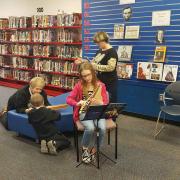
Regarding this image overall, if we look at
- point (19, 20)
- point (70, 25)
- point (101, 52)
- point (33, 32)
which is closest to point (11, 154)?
point (101, 52)

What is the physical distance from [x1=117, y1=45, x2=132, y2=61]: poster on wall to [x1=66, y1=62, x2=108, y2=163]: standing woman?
1735 millimetres

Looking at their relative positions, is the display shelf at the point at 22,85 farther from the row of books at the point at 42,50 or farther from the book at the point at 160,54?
the book at the point at 160,54

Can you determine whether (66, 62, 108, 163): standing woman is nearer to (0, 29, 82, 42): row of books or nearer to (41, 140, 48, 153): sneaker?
(41, 140, 48, 153): sneaker

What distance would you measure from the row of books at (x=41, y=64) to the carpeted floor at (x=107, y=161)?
2.48m

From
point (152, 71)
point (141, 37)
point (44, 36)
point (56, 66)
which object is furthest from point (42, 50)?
point (152, 71)

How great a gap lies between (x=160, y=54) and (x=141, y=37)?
460 millimetres

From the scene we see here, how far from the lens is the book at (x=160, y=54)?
14.3 ft

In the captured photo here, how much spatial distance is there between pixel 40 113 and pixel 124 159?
3.85ft

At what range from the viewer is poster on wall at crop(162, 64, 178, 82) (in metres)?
4.29

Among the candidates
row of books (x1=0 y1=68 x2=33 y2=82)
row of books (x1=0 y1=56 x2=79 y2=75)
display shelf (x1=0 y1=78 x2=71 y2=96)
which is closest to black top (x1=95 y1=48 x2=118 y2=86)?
row of books (x1=0 y1=56 x2=79 y2=75)

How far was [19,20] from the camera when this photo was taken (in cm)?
703

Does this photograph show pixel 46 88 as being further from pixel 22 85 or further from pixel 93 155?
pixel 93 155

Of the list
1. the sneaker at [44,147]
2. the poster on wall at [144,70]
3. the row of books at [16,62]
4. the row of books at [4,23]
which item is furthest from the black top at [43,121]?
the row of books at [4,23]

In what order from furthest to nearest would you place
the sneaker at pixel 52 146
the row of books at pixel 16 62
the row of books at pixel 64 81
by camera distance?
1. the row of books at pixel 16 62
2. the row of books at pixel 64 81
3. the sneaker at pixel 52 146
